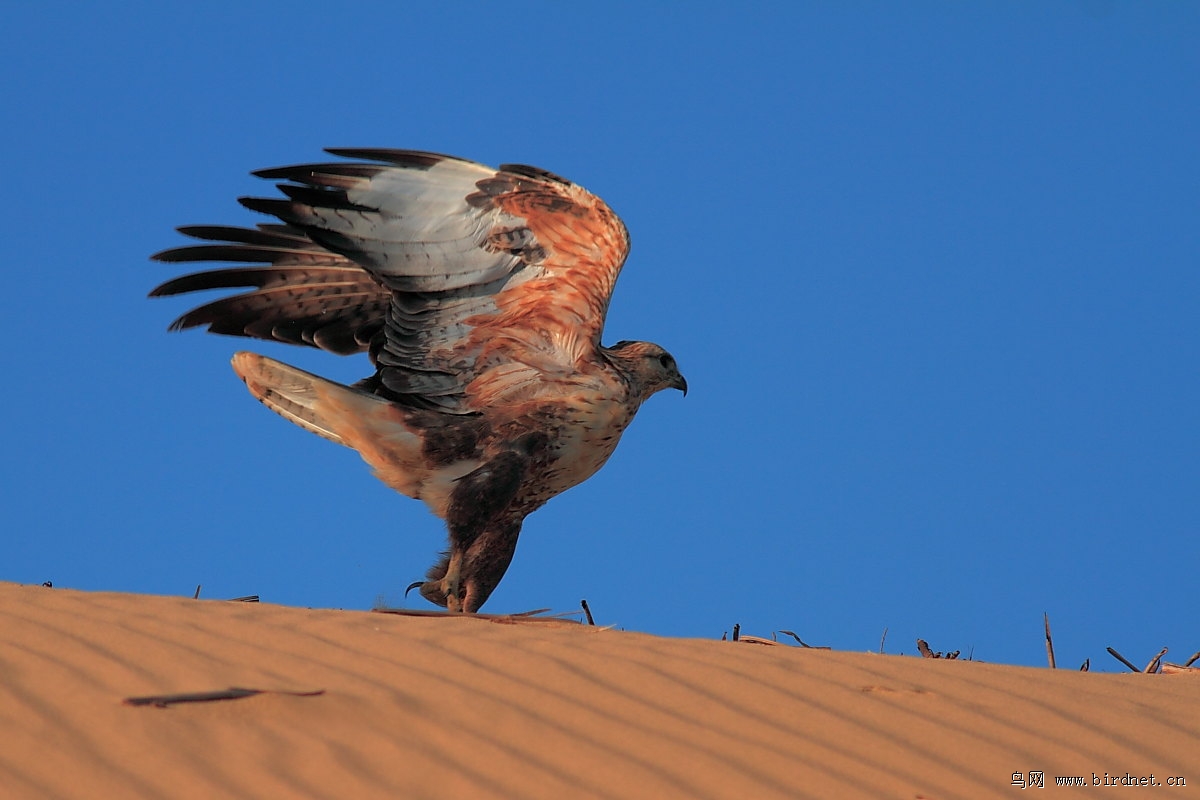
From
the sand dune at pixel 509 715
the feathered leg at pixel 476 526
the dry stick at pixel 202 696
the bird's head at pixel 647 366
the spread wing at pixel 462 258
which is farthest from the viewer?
the bird's head at pixel 647 366

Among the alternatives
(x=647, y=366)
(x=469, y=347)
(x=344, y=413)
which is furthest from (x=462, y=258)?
(x=647, y=366)

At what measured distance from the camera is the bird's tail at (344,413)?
248 inches

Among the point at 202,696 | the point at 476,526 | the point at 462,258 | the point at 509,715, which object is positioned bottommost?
the point at 202,696

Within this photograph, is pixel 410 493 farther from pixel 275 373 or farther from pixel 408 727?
pixel 408 727

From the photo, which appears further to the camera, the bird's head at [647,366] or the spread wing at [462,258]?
the bird's head at [647,366]

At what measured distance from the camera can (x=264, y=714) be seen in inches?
112

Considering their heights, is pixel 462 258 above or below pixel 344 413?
above

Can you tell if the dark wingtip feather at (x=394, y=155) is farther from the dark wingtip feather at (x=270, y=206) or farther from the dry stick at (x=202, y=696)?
the dry stick at (x=202, y=696)

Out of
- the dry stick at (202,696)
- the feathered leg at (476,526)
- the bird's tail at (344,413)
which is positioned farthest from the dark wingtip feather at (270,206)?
the dry stick at (202,696)

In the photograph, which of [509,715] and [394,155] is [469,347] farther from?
[509,715]

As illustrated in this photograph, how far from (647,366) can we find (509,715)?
4065mm

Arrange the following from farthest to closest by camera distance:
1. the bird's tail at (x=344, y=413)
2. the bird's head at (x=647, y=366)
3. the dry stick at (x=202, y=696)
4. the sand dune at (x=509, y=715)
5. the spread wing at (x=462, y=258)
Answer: the bird's head at (x=647, y=366) < the bird's tail at (x=344, y=413) < the spread wing at (x=462, y=258) < the dry stick at (x=202, y=696) < the sand dune at (x=509, y=715)

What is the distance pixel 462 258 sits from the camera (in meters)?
6.28

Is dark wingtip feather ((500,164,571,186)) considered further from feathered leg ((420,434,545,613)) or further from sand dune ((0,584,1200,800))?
sand dune ((0,584,1200,800))
